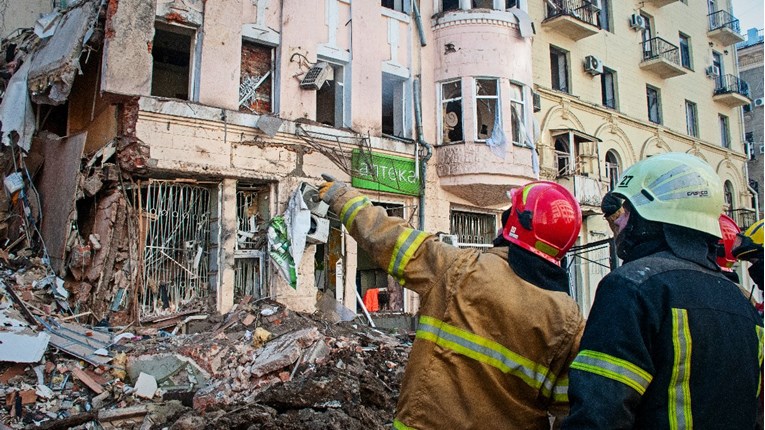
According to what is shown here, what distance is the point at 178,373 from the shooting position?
746 centimetres

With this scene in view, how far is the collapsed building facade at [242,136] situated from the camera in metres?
9.29

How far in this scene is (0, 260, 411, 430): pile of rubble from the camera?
5836 millimetres

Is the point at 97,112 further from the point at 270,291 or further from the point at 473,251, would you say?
the point at 473,251

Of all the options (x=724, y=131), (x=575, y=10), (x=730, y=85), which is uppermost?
(x=575, y=10)

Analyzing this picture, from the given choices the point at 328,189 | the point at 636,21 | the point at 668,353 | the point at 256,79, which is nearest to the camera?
the point at 668,353

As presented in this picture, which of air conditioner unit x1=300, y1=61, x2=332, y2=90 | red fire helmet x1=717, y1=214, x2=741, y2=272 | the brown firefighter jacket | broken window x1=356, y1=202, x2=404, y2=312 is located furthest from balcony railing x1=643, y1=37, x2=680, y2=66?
the brown firefighter jacket

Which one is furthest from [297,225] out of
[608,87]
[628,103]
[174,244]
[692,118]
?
[692,118]

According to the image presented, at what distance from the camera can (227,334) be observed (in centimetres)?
893

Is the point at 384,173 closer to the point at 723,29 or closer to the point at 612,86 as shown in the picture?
the point at 612,86

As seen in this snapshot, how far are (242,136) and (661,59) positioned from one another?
16.0 m

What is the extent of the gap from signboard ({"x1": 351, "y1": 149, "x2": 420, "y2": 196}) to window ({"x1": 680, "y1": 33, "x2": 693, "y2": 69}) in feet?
53.0

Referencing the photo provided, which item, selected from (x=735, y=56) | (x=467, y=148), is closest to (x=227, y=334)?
(x=467, y=148)

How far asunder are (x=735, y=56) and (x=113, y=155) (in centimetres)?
2639

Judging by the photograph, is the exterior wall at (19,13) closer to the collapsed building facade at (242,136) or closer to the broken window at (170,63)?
the collapsed building facade at (242,136)
